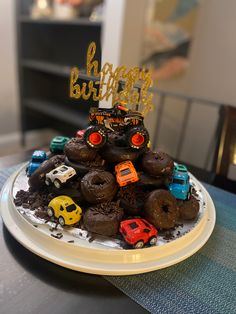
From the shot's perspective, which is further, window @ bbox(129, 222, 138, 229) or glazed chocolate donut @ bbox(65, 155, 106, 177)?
glazed chocolate donut @ bbox(65, 155, 106, 177)

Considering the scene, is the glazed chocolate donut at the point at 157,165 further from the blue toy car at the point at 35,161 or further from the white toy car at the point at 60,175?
the blue toy car at the point at 35,161

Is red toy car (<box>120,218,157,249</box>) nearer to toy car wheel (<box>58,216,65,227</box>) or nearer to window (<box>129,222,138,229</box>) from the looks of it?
window (<box>129,222,138,229</box>)

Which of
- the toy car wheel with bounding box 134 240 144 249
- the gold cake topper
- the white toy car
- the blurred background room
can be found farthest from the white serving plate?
the blurred background room

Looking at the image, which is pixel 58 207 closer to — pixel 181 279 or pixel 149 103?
pixel 181 279

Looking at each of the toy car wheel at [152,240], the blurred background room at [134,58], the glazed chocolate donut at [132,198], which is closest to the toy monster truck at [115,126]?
the glazed chocolate donut at [132,198]

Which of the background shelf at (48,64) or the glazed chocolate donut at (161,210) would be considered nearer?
the glazed chocolate donut at (161,210)
